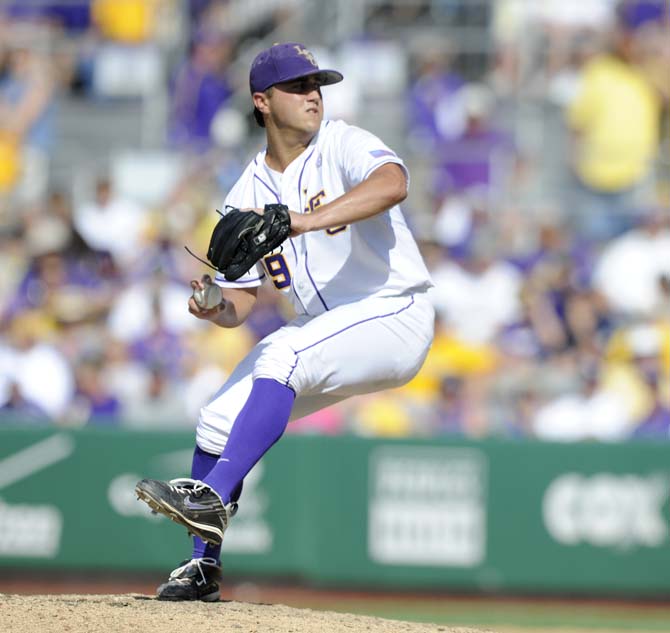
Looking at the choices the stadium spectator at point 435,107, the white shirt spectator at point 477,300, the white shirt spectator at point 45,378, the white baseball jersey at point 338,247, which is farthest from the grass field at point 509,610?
the white baseball jersey at point 338,247

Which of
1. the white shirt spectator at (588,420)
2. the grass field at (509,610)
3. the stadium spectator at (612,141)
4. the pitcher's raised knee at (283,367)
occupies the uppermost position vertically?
the stadium spectator at (612,141)

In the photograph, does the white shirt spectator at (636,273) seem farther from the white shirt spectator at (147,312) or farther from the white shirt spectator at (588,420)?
the white shirt spectator at (147,312)

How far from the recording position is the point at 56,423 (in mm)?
9852

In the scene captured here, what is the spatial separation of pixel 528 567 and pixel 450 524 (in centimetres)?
63

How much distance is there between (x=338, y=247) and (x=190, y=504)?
1.12 metres

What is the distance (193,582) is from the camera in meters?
5.14

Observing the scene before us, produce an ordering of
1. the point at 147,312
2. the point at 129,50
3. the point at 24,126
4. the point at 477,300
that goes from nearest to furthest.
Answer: the point at 477,300 < the point at 147,312 < the point at 24,126 < the point at 129,50

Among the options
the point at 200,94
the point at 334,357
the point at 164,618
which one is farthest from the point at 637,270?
the point at 164,618

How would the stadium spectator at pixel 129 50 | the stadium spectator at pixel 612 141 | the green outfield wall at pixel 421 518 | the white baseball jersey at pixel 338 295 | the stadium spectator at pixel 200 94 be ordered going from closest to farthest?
the white baseball jersey at pixel 338 295 → the green outfield wall at pixel 421 518 → the stadium spectator at pixel 612 141 → the stadium spectator at pixel 200 94 → the stadium spectator at pixel 129 50

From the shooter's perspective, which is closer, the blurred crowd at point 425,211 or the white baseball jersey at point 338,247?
the white baseball jersey at point 338,247

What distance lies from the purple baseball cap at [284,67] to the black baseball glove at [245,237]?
601 millimetres

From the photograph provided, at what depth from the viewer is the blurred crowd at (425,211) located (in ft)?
32.3

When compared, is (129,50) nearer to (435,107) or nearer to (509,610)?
(435,107)

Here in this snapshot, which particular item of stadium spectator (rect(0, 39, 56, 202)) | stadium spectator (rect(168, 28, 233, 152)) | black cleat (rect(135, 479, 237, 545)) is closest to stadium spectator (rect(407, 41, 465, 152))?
stadium spectator (rect(168, 28, 233, 152))
